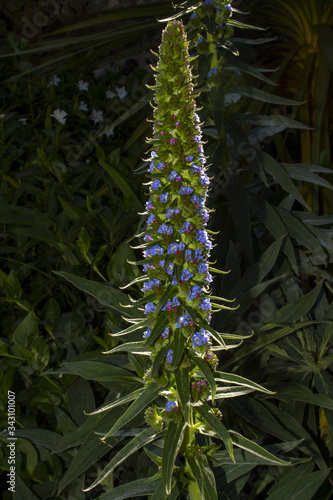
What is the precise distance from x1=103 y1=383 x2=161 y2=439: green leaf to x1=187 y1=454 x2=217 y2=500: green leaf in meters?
0.09

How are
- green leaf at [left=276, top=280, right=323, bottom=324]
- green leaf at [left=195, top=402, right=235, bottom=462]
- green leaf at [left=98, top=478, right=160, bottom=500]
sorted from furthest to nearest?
1. green leaf at [left=276, top=280, right=323, bottom=324]
2. green leaf at [left=98, top=478, right=160, bottom=500]
3. green leaf at [left=195, top=402, right=235, bottom=462]

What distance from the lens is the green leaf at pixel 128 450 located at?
486 mm

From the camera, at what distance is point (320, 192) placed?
1.58 m

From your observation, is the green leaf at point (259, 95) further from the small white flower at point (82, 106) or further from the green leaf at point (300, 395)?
the small white flower at point (82, 106)

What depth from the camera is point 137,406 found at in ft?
1.63

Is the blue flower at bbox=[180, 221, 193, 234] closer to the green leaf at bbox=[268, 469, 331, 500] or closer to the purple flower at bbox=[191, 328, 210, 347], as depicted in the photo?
the purple flower at bbox=[191, 328, 210, 347]

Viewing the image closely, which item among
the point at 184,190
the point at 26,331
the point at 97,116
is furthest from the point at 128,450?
the point at 97,116

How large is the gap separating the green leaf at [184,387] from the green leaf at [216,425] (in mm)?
19

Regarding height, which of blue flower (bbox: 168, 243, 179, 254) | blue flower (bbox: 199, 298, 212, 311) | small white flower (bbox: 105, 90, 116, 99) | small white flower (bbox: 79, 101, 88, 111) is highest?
small white flower (bbox: 105, 90, 116, 99)

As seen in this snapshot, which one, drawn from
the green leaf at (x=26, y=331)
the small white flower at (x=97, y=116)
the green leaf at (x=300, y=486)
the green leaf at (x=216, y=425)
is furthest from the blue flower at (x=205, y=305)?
the small white flower at (x=97, y=116)

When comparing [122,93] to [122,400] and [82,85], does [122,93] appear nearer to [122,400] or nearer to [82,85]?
[82,85]

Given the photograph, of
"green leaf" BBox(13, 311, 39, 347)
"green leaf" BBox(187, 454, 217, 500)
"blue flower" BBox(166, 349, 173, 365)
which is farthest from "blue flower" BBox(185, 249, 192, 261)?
"green leaf" BBox(13, 311, 39, 347)

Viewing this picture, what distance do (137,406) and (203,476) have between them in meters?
0.11

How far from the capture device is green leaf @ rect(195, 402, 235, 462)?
467 millimetres
